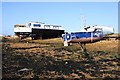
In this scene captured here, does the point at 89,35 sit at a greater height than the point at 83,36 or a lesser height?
greater

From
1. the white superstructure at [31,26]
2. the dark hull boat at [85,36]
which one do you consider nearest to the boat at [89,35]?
the dark hull boat at [85,36]

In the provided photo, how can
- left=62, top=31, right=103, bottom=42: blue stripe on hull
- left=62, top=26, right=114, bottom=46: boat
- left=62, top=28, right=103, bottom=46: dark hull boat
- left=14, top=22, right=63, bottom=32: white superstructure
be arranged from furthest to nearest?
left=14, top=22, right=63, bottom=32: white superstructure, left=62, top=31, right=103, bottom=42: blue stripe on hull, left=62, top=28, right=103, bottom=46: dark hull boat, left=62, top=26, right=114, bottom=46: boat

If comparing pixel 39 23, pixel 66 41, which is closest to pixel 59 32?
pixel 39 23

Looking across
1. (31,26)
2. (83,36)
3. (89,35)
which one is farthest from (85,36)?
(31,26)

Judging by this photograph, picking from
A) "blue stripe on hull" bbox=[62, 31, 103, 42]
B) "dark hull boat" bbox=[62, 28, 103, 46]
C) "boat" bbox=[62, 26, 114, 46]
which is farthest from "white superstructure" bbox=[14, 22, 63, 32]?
"blue stripe on hull" bbox=[62, 31, 103, 42]

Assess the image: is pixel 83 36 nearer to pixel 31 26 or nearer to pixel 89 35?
pixel 89 35

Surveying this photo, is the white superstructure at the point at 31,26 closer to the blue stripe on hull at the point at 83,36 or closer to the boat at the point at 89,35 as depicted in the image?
the boat at the point at 89,35

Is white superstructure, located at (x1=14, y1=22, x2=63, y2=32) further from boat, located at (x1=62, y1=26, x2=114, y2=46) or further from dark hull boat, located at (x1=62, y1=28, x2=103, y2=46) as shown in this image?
dark hull boat, located at (x1=62, y1=28, x2=103, y2=46)

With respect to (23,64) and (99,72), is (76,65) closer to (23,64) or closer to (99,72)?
(99,72)

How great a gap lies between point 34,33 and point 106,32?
95.3 ft

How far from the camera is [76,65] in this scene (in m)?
16.6

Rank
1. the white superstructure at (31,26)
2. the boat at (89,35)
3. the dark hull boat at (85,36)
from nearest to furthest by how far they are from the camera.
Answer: the boat at (89,35), the dark hull boat at (85,36), the white superstructure at (31,26)

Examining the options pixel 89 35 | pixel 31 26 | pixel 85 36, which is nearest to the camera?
pixel 89 35

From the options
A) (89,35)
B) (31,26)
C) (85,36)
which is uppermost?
(31,26)
